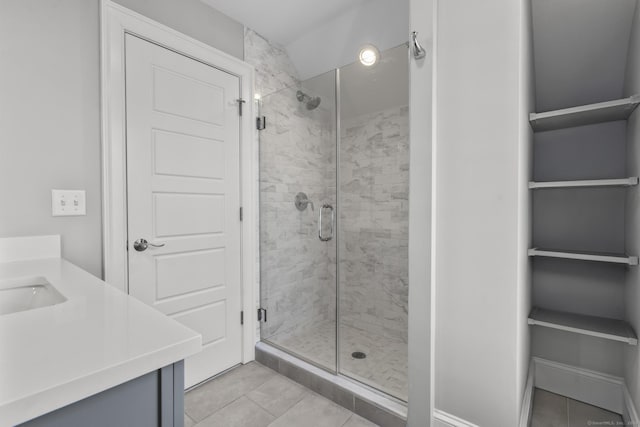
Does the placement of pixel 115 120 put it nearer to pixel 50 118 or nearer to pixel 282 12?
pixel 50 118

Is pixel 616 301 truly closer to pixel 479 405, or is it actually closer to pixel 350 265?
pixel 479 405

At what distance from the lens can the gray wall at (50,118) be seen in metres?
1.33

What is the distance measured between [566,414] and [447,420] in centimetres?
77

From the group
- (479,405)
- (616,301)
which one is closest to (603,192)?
(616,301)

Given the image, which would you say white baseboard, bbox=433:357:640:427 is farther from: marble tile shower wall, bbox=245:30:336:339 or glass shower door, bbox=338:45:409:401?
marble tile shower wall, bbox=245:30:336:339

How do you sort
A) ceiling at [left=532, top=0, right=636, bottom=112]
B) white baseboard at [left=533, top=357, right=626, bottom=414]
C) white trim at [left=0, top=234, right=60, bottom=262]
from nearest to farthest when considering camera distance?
white trim at [left=0, top=234, right=60, bottom=262] → ceiling at [left=532, top=0, right=636, bottom=112] → white baseboard at [left=533, top=357, right=626, bottom=414]

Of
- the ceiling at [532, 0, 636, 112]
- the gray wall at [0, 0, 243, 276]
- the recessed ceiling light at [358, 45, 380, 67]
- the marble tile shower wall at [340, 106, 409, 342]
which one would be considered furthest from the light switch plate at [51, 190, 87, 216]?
the ceiling at [532, 0, 636, 112]

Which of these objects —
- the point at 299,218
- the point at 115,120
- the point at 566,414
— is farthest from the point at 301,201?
the point at 566,414

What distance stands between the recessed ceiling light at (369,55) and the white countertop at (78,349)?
1.79 m

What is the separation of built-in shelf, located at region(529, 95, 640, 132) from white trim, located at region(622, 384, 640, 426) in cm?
135

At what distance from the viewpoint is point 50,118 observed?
1.44 m

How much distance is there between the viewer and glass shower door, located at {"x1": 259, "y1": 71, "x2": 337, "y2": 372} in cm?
212

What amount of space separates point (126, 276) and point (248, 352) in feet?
3.27

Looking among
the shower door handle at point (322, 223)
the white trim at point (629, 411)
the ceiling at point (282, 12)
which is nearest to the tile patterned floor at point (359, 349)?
the shower door handle at point (322, 223)
